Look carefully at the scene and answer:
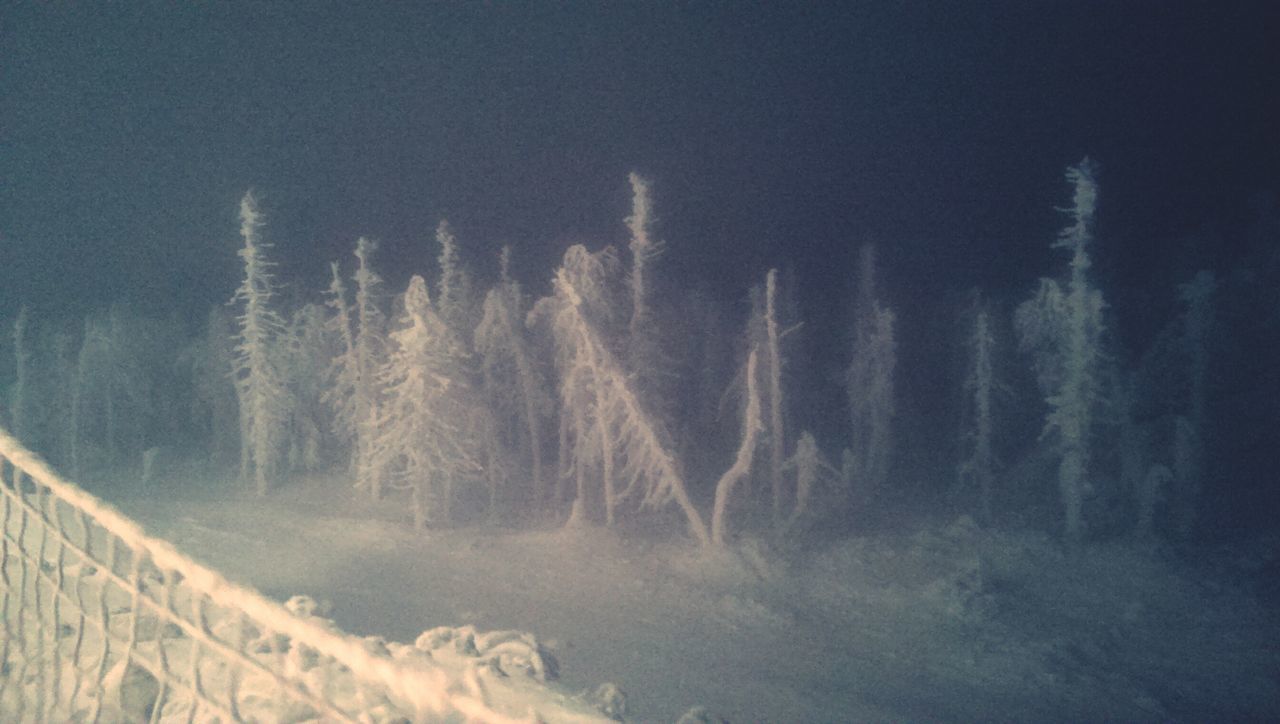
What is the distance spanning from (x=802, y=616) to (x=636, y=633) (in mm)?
4478

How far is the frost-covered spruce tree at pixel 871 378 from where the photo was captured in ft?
97.5

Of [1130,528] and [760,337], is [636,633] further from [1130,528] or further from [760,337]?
[1130,528]

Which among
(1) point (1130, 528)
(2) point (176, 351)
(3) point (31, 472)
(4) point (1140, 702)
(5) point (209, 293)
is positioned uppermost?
(5) point (209, 293)

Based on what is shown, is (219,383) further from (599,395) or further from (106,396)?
(599,395)

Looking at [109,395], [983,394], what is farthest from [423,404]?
[983,394]

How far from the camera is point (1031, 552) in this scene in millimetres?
22531

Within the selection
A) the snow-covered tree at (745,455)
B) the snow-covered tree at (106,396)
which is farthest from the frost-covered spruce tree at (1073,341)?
the snow-covered tree at (106,396)

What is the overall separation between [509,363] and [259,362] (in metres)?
10.0

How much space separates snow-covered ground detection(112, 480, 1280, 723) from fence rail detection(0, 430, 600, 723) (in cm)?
859

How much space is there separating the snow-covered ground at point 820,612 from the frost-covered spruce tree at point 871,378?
6329mm

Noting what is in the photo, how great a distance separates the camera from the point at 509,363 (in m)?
28.5

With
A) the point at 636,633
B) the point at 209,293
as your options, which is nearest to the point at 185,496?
the point at 636,633

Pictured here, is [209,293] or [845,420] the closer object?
[845,420]

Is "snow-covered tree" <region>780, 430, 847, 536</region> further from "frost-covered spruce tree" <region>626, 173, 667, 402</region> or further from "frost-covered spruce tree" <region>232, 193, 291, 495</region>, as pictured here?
"frost-covered spruce tree" <region>232, 193, 291, 495</region>
